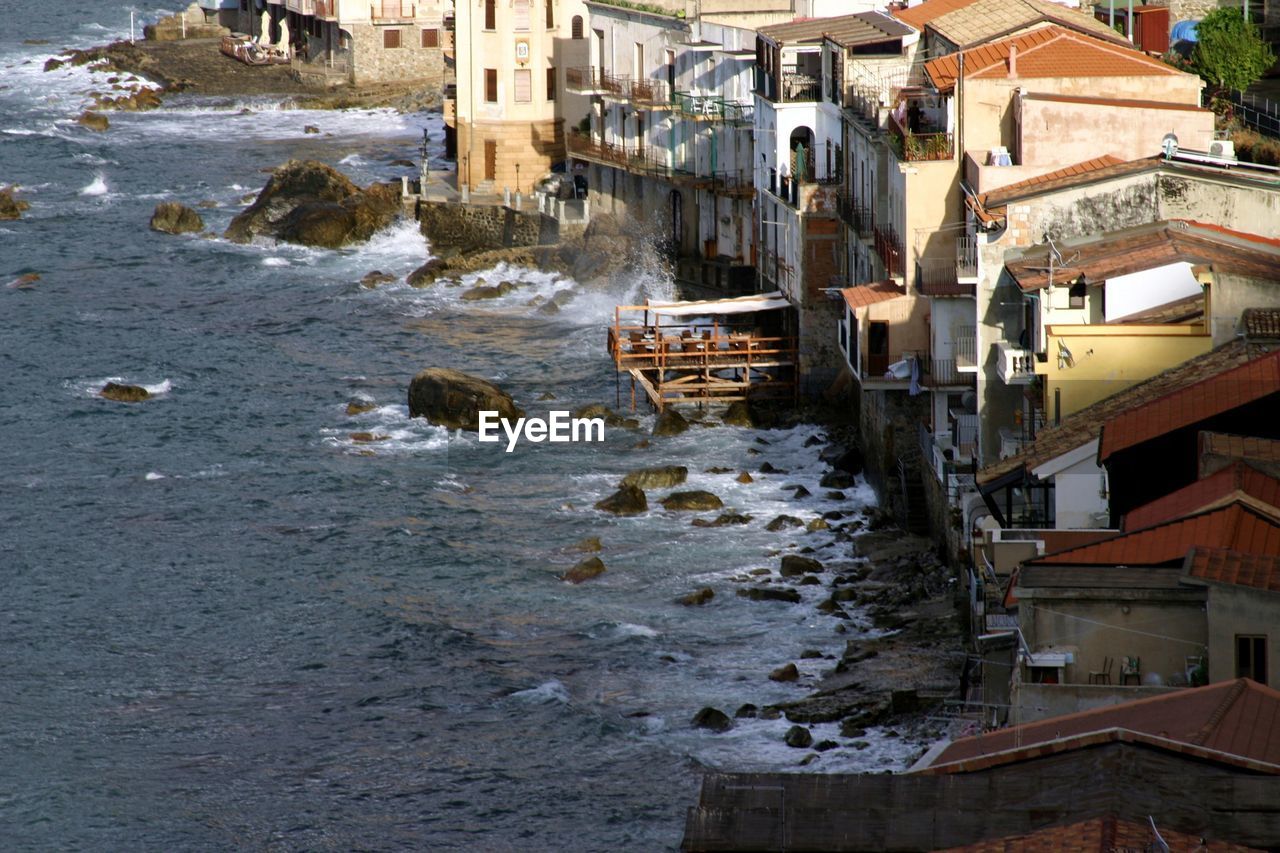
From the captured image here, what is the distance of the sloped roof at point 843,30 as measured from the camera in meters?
66.6

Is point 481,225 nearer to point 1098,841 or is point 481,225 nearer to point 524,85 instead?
point 524,85

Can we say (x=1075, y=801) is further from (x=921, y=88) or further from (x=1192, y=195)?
(x=921, y=88)

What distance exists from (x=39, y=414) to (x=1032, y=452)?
40940 mm

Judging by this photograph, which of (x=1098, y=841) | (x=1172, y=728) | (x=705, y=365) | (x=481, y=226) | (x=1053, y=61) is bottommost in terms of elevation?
(x=1098, y=841)

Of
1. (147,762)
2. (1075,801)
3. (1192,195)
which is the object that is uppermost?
(1192,195)

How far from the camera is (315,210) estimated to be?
9881 centimetres

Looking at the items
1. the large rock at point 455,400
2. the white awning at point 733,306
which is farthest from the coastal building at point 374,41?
the large rock at point 455,400

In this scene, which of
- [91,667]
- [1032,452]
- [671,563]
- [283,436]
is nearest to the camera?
[1032,452]

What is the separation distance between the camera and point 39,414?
72938 mm

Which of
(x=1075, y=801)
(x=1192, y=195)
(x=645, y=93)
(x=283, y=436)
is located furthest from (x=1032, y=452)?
(x=645, y=93)

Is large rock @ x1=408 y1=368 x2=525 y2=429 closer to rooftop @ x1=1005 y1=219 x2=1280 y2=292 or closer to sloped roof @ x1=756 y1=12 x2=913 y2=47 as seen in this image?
sloped roof @ x1=756 y1=12 x2=913 y2=47

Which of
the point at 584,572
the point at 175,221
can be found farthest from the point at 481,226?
the point at 584,572

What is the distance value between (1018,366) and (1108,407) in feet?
15.7

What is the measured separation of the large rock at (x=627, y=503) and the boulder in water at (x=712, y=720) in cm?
1458
